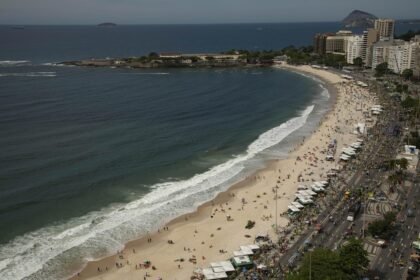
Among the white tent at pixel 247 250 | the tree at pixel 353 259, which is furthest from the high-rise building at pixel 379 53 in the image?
the tree at pixel 353 259

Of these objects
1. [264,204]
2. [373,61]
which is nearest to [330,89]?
[373,61]

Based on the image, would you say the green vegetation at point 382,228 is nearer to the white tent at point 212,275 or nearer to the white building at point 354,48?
the white tent at point 212,275

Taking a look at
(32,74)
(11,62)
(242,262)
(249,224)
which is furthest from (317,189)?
(11,62)

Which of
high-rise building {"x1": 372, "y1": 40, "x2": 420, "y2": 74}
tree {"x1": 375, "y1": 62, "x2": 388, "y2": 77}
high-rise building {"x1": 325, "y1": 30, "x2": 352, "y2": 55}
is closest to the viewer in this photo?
tree {"x1": 375, "y1": 62, "x2": 388, "y2": 77}

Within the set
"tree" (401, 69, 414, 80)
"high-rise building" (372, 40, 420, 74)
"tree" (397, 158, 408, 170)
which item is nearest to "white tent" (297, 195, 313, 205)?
"tree" (397, 158, 408, 170)

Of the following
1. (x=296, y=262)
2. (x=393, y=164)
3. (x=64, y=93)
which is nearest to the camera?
(x=296, y=262)

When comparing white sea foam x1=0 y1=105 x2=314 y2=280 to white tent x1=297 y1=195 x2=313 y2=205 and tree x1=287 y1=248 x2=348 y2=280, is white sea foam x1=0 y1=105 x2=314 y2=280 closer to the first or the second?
white tent x1=297 y1=195 x2=313 y2=205

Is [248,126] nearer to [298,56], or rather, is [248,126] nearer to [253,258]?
[253,258]

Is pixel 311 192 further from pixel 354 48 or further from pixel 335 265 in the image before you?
pixel 354 48
